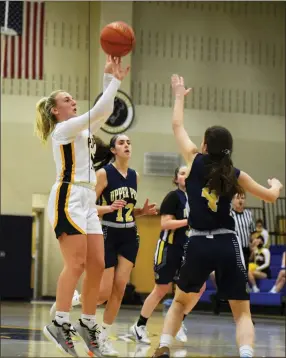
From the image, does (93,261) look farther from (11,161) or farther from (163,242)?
(11,161)

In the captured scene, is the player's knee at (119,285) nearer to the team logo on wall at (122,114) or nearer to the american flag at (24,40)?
the team logo on wall at (122,114)

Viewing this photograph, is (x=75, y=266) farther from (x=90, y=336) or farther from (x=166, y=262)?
(x=166, y=262)

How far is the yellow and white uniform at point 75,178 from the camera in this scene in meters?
5.43

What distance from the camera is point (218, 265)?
5652 mm

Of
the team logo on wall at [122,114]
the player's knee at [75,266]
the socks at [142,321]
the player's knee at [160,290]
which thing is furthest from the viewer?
the team logo on wall at [122,114]

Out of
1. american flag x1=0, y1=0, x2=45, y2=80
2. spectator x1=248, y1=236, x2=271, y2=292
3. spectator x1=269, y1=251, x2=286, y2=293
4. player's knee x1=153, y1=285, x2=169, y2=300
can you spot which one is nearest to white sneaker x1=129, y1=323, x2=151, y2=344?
player's knee x1=153, y1=285, x2=169, y2=300

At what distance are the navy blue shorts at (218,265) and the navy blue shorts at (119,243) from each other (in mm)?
1307

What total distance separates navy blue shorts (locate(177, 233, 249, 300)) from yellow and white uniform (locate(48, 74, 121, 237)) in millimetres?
646

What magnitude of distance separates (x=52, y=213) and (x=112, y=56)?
1.07 m

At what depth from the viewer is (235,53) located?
1736cm

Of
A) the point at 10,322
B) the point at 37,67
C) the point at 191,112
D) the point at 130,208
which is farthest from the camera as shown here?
the point at 191,112

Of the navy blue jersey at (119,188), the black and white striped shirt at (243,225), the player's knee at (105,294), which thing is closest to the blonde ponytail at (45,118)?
the navy blue jersey at (119,188)

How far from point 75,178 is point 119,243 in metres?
1.57

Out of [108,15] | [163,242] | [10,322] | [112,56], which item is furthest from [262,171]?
[112,56]
